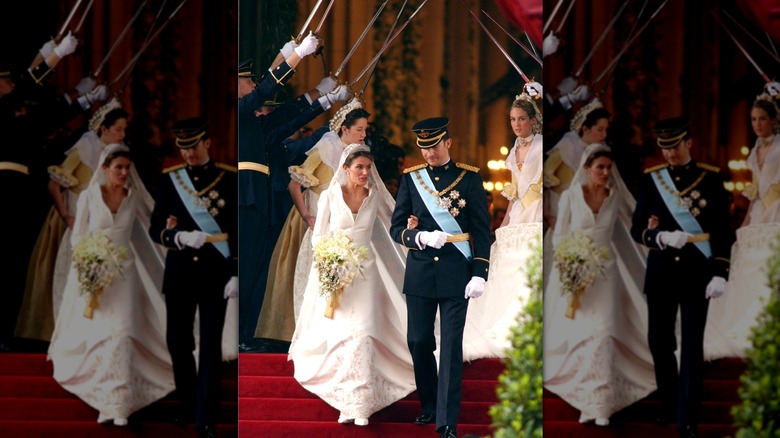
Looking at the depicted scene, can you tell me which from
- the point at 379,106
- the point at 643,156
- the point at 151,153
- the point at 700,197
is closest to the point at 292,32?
the point at 379,106

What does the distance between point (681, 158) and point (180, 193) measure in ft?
8.17

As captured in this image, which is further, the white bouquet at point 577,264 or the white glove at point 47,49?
the white glove at point 47,49

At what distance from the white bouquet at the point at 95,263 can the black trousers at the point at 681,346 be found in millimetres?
2644

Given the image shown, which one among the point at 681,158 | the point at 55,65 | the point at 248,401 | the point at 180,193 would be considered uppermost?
the point at 55,65

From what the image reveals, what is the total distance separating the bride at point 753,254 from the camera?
4051mm

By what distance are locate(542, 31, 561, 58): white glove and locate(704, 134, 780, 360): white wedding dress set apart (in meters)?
1.16

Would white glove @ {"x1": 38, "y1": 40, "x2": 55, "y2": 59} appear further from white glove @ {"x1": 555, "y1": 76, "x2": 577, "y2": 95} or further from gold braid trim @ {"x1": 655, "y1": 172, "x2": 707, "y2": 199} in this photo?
gold braid trim @ {"x1": 655, "y1": 172, "x2": 707, "y2": 199}

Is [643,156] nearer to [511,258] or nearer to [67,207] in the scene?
[511,258]

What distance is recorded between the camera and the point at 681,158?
4105 mm

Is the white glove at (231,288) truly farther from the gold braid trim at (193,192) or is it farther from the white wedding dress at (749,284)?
the white wedding dress at (749,284)

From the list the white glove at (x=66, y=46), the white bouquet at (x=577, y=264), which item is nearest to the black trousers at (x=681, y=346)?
the white bouquet at (x=577, y=264)

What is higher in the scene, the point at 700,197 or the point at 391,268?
the point at 700,197

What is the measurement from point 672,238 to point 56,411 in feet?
10.4

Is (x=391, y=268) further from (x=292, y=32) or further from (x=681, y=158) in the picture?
(x=681, y=158)
